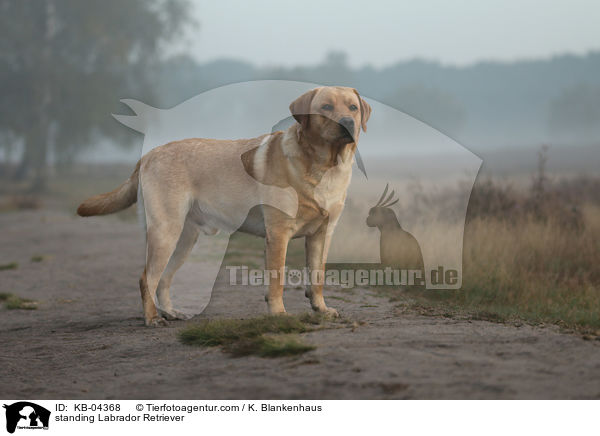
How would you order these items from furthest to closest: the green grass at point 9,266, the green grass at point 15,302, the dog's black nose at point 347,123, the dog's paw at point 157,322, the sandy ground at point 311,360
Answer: the green grass at point 9,266 < the green grass at point 15,302 < the dog's paw at point 157,322 < the dog's black nose at point 347,123 < the sandy ground at point 311,360

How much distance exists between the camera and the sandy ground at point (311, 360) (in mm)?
3227

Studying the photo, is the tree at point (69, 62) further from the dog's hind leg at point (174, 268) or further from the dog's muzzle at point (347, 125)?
the dog's muzzle at point (347, 125)

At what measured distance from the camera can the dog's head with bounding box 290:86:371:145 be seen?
476cm

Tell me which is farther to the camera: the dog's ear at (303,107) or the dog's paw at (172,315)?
the dog's paw at (172,315)

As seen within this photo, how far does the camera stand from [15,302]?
24.2ft

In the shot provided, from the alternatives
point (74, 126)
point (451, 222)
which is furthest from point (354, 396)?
point (74, 126)

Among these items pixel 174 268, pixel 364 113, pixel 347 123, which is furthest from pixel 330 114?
pixel 174 268

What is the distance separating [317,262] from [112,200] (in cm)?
226

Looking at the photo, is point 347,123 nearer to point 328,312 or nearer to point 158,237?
point 328,312

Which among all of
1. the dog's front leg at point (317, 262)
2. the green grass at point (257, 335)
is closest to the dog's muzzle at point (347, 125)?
the dog's front leg at point (317, 262)

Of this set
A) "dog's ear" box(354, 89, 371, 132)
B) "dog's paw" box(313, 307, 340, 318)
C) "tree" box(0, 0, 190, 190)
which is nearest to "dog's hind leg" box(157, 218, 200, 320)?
"dog's paw" box(313, 307, 340, 318)

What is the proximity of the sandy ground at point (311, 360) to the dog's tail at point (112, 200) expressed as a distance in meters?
1.19

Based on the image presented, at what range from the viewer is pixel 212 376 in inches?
147

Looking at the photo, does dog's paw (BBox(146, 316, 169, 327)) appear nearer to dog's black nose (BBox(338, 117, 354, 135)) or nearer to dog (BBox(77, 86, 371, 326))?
dog (BBox(77, 86, 371, 326))
